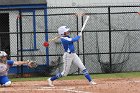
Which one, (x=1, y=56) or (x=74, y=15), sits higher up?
(x=74, y=15)

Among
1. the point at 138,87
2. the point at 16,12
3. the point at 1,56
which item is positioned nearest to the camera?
the point at 138,87

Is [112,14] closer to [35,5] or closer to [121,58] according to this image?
[121,58]

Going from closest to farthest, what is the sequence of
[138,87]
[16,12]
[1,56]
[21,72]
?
[138,87], [1,56], [21,72], [16,12]

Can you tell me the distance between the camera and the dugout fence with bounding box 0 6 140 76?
2127 centimetres

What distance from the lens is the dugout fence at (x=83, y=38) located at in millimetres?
21266

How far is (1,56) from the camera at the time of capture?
49.8 feet

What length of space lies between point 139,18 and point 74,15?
2.85m

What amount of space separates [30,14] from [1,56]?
679 cm

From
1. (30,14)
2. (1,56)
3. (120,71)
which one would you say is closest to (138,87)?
(1,56)

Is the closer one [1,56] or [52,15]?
[1,56]

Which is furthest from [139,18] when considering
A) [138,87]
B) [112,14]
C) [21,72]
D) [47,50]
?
[138,87]

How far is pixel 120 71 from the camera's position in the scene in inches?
845

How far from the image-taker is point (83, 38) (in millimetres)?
21547

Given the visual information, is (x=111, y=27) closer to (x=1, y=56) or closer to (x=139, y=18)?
(x=139, y=18)
